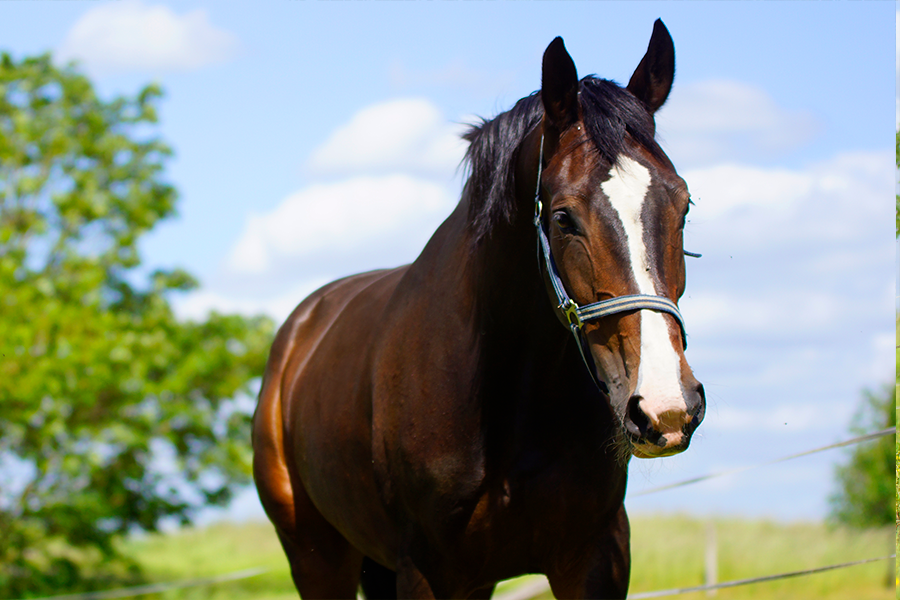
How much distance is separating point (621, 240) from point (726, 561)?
9871 mm

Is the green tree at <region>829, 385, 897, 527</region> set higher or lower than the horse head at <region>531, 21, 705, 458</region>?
lower

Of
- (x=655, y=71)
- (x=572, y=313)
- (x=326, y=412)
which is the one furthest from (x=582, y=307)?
(x=326, y=412)

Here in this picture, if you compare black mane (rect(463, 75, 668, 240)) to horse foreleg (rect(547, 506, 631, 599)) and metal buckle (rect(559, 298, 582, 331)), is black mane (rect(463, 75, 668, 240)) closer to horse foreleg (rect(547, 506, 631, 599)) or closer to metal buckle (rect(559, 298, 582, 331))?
metal buckle (rect(559, 298, 582, 331))

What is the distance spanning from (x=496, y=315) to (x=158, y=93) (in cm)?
1205

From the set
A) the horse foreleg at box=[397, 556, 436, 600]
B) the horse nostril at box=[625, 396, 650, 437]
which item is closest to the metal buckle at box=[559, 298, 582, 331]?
the horse nostril at box=[625, 396, 650, 437]

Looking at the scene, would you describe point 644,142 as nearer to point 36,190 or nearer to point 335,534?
point 335,534

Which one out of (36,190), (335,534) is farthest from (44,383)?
(335,534)

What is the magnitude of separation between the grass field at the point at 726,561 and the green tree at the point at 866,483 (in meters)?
0.34

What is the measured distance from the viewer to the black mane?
7.35ft

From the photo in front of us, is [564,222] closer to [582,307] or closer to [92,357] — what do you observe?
[582,307]

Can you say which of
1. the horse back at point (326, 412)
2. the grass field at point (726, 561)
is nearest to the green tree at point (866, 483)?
the grass field at point (726, 561)

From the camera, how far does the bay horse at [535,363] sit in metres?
2.05

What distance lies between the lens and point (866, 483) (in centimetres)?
1148

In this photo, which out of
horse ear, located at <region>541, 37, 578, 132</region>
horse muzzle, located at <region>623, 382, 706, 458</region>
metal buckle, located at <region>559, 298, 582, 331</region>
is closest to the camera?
horse muzzle, located at <region>623, 382, 706, 458</region>
